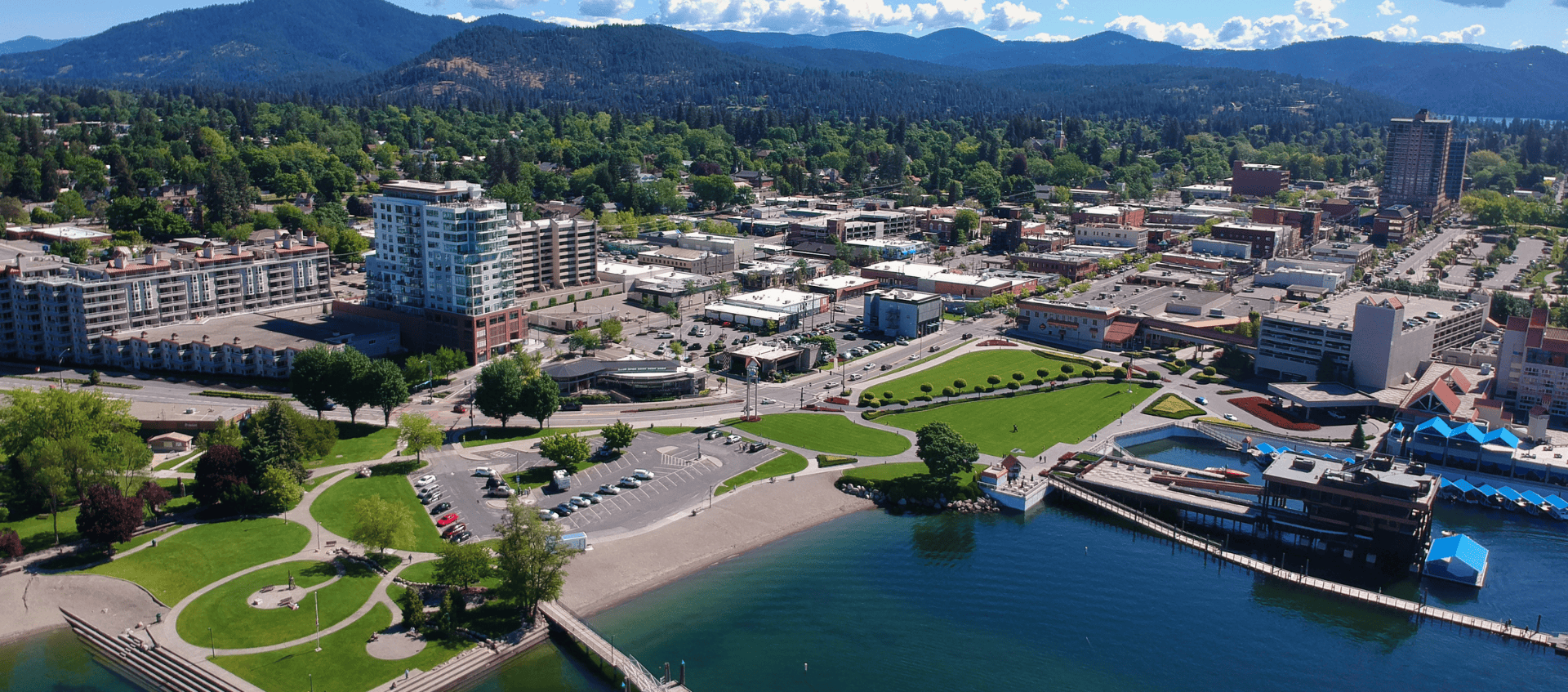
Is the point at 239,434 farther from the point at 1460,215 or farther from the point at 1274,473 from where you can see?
the point at 1460,215

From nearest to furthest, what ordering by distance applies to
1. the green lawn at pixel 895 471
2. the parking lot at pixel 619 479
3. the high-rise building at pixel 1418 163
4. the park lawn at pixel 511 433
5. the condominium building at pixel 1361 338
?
the parking lot at pixel 619 479, the green lawn at pixel 895 471, the park lawn at pixel 511 433, the condominium building at pixel 1361 338, the high-rise building at pixel 1418 163

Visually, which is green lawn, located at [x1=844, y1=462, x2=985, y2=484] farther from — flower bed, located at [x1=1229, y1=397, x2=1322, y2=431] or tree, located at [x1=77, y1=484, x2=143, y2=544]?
tree, located at [x1=77, y1=484, x2=143, y2=544]

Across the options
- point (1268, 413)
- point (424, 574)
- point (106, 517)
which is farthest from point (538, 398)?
point (1268, 413)

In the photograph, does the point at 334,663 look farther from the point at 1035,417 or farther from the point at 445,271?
the point at 1035,417

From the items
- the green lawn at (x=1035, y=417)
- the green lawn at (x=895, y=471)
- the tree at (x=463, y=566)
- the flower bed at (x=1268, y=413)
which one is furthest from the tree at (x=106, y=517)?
the flower bed at (x=1268, y=413)

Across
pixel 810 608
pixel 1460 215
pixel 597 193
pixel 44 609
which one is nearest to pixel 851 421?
pixel 810 608

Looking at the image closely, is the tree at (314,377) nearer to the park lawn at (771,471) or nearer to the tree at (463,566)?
the tree at (463,566)

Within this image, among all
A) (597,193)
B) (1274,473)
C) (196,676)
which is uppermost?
(597,193)
